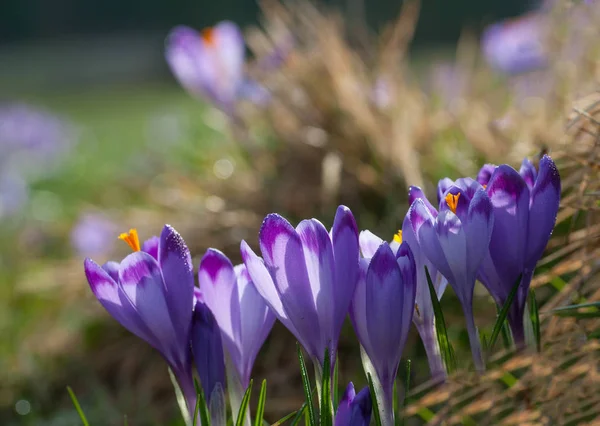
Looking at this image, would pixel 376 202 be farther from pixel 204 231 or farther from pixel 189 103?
pixel 189 103

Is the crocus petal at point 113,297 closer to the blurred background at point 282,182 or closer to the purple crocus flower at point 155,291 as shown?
the purple crocus flower at point 155,291

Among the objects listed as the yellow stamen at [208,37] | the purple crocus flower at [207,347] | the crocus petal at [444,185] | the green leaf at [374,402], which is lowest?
the green leaf at [374,402]

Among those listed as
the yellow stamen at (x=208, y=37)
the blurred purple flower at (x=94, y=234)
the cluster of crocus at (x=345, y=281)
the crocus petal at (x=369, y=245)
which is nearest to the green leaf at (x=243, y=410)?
the cluster of crocus at (x=345, y=281)

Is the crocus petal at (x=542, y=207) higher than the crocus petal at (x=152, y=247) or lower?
lower

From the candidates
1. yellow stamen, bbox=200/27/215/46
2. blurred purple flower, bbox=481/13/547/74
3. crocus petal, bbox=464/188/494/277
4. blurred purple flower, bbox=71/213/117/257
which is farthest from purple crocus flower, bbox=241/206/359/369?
blurred purple flower, bbox=481/13/547/74

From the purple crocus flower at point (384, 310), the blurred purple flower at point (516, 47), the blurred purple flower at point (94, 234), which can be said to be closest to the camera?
the purple crocus flower at point (384, 310)

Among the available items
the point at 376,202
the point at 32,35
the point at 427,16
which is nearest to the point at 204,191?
the point at 376,202

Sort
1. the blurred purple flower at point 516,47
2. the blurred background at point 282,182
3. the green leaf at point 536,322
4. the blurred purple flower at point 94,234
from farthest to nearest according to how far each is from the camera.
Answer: the blurred purple flower at point 516,47 < the blurred purple flower at point 94,234 < the blurred background at point 282,182 < the green leaf at point 536,322

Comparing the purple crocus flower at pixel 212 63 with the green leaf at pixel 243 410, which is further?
the purple crocus flower at pixel 212 63
